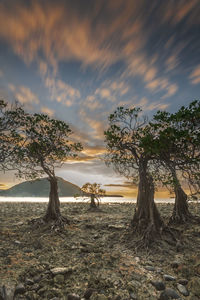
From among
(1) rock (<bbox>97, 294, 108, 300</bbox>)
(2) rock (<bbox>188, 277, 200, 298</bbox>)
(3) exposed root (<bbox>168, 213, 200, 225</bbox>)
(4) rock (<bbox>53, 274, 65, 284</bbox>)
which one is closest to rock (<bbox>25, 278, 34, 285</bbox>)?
(4) rock (<bbox>53, 274, 65, 284</bbox>)

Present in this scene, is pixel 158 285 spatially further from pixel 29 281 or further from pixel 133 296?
pixel 29 281

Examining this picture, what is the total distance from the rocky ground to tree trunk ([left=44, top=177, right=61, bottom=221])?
2.80m

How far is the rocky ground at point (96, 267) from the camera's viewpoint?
6.82 metres

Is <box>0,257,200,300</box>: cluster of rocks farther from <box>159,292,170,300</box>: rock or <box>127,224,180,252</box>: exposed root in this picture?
<box>127,224,180,252</box>: exposed root

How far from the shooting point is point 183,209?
1698cm

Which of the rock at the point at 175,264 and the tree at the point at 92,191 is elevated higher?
the tree at the point at 92,191

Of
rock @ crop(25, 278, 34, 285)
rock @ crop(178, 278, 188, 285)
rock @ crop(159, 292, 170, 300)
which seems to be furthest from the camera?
rock @ crop(178, 278, 188, 285)

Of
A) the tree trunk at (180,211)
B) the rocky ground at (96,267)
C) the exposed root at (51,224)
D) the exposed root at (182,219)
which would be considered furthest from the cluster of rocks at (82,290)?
the tree trunk at (180,211)

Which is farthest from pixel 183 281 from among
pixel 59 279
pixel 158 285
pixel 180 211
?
pixel 180 211

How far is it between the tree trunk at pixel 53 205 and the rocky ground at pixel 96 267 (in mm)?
2800

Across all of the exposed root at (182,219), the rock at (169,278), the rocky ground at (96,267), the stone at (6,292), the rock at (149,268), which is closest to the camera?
the stone at (6,292)

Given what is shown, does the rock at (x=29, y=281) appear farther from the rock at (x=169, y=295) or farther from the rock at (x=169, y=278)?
the rock at (x=169, y=278)

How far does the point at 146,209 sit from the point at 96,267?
604cm

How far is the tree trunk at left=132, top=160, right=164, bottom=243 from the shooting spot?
12.5 metres
